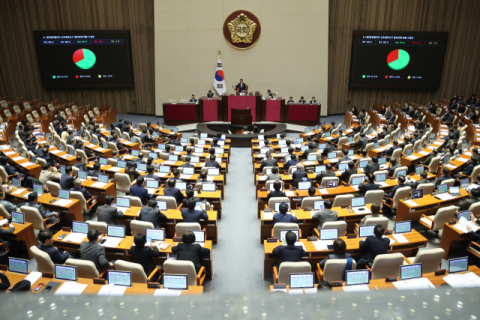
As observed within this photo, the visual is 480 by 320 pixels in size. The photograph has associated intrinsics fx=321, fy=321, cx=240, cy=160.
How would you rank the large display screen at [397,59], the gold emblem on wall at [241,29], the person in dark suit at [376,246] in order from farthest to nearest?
1. the large display screen at [397,59]
2. the gold emblem on wall at [241,29]
3. the person in dark suit at [376,246]

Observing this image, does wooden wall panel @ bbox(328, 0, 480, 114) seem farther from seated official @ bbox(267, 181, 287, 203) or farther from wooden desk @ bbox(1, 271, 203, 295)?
wooden desk @ bbox(1, 271, 203, 295)

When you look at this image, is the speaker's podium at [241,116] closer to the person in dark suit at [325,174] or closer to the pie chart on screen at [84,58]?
the person in dark suit at [325,174]

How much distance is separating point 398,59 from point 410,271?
1743cm

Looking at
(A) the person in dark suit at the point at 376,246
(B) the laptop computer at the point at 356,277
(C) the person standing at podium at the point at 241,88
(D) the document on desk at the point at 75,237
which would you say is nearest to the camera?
(B) the laptop computer at the point at 356,277

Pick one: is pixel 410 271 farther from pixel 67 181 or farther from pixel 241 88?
pixel 241 88

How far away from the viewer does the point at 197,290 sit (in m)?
4.01

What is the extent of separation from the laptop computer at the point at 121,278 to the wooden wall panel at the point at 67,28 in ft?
55.9

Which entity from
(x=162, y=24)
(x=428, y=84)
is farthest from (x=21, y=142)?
(x=428, y=84)

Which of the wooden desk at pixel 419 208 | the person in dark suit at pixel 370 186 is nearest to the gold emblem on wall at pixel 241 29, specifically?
the person in dark suit at pixel 370 186

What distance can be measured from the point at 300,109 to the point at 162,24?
29.7 ft

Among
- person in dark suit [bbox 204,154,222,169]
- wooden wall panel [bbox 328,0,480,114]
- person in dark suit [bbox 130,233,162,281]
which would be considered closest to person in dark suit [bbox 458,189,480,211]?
person in dark suit [bbox 130,233,162,281]

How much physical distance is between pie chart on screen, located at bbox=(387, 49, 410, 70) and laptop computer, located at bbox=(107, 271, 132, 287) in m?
18.9

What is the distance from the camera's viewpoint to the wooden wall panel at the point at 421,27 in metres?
18.1

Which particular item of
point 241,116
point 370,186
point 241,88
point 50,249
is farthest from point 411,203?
point 241,88
